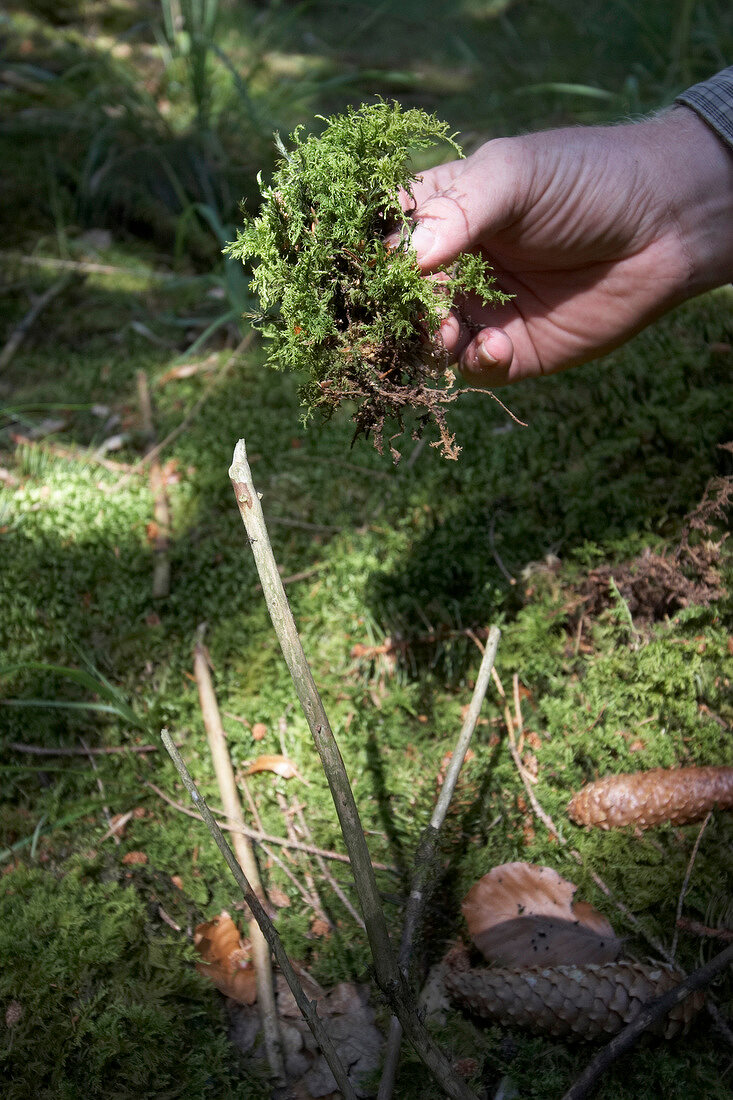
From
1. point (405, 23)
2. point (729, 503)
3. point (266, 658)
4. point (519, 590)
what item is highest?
point (405, 23)

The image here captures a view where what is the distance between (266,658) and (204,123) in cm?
356

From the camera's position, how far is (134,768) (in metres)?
2.44

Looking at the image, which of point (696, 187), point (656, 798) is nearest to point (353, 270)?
point (696, 187)

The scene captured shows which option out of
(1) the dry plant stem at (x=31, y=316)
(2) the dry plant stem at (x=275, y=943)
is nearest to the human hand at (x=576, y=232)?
(2) the dry plant stem at (x=275, y=943)

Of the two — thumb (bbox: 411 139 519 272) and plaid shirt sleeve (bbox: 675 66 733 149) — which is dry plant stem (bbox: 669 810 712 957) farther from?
plaid shirt sleeve (bbox: 675 66 733 149)

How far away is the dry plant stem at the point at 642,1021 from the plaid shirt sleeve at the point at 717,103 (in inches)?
92.8

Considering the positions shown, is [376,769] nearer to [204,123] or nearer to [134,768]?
[134,768]

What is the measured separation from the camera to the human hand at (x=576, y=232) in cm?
193

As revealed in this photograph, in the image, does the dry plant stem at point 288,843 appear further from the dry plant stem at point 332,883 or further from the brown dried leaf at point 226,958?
the brown dried leaf at point 226,958

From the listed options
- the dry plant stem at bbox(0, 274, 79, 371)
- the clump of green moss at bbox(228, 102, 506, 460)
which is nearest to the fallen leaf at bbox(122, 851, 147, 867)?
the clump of green moss at bbox(228, 102, 506, 460)

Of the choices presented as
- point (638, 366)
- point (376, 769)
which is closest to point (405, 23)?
point (638, 366)

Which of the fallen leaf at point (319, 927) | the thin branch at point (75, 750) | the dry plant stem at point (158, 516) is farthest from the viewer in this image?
the dry plant stem at point (158, 516)

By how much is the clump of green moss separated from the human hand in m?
0.10

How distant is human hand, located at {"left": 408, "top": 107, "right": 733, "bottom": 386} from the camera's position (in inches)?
76.0
